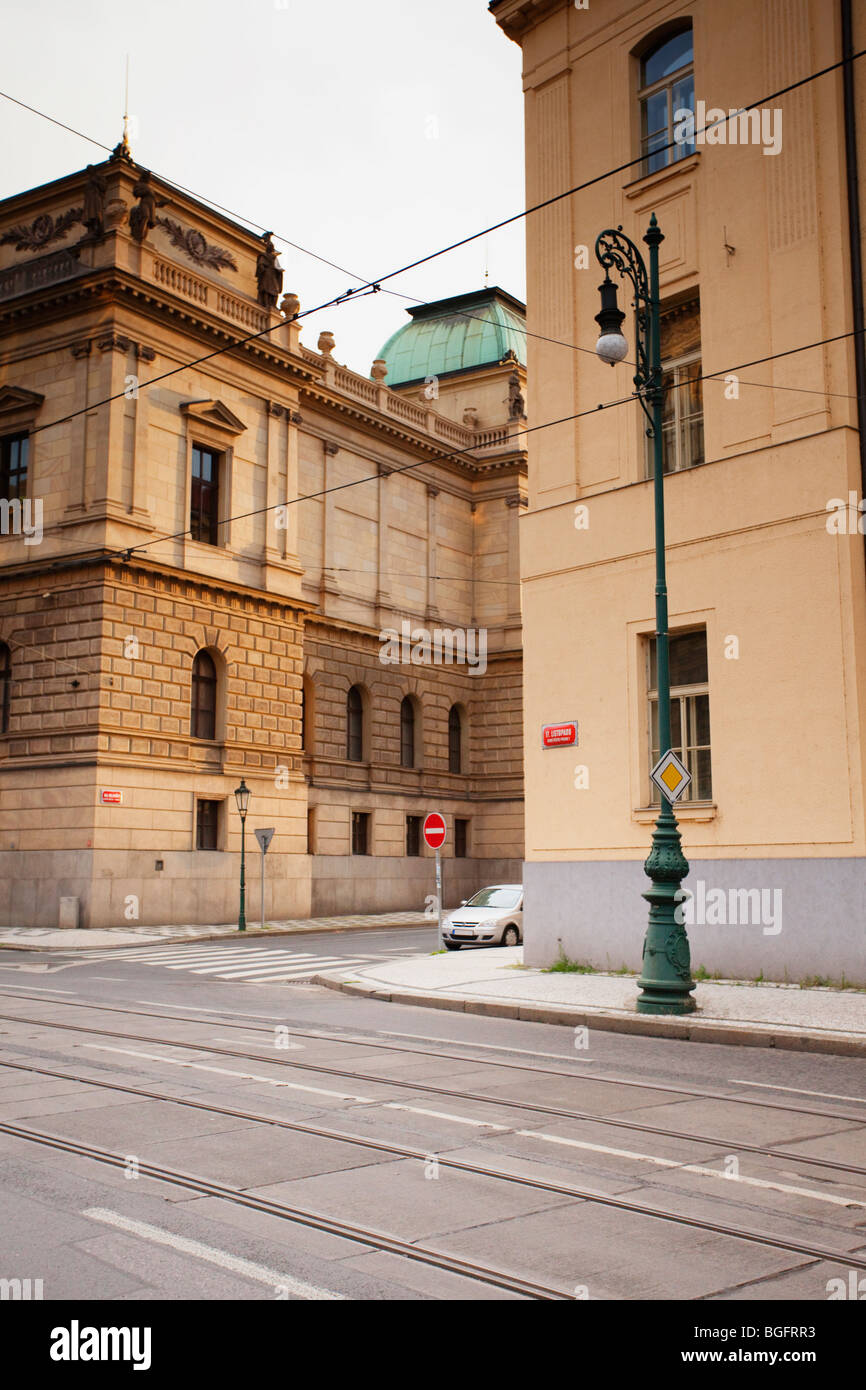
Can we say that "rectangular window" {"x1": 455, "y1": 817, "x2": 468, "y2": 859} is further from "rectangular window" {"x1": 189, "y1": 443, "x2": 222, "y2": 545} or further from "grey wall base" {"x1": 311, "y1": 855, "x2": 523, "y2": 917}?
"rectangular window" {"x1": 189, "y1": 443, "x2": 222, "y2": 545}

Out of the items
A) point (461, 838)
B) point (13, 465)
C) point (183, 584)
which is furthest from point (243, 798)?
point (461, 838)

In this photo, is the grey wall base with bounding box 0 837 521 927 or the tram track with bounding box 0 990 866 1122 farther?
the grey wall base with bounding box 0 837 521 927

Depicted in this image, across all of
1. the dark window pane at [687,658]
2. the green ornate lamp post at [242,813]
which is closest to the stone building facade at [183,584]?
the green ornate lamp post at [242,813]

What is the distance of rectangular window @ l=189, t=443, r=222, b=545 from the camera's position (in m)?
36.5

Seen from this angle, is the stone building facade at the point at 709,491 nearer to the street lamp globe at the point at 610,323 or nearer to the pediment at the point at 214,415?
the street lamp globe at the point at 610,323

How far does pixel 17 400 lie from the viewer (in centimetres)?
3512

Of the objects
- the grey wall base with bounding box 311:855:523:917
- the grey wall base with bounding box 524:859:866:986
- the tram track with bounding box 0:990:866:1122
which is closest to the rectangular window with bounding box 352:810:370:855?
the grey wall base with bounding box 311:855:523:917

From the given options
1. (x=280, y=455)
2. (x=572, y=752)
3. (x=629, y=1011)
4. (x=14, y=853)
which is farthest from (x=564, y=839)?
(x=280, y=455)

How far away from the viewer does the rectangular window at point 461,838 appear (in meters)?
49.0

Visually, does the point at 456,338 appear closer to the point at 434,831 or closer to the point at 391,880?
the point at 391,880

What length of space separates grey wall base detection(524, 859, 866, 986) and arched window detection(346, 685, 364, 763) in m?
24.6

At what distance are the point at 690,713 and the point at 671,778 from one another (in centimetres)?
395

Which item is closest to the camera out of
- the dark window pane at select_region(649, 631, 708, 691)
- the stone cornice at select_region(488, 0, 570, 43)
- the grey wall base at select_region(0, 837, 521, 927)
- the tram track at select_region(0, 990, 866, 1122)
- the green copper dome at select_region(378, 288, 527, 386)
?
the tram track at select_region(0, 990, 866, 1122)

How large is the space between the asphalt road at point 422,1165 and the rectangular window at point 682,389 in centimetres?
958
